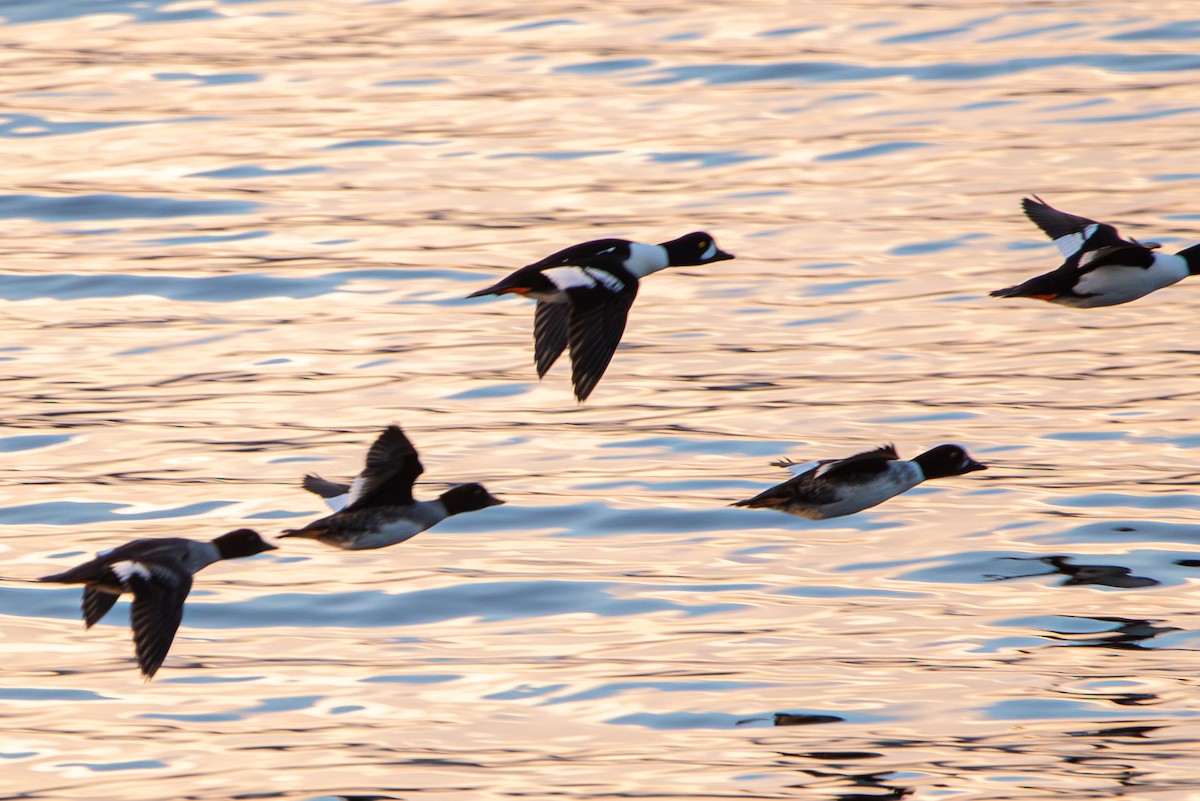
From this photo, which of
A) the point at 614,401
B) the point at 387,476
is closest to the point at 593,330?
the point at 387,476

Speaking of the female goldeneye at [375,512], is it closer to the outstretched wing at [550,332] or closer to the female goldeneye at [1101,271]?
the outstretched wing at [550,332]

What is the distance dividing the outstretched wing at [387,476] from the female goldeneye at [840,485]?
1955mm

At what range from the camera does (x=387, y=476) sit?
1085 centimetres

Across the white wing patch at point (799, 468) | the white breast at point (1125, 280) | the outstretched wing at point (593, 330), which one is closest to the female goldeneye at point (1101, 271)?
the white breast at point (1125, 280)

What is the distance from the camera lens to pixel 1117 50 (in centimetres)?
2880

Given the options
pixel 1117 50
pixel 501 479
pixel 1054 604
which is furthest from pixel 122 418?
pixel 1117 50

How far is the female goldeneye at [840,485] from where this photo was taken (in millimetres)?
11734

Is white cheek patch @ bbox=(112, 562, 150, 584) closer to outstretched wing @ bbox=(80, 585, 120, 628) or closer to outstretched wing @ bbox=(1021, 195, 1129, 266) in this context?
outstretched wing @ bbox=(80, 585, 120, 628)

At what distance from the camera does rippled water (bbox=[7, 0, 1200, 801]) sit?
12.5 meters

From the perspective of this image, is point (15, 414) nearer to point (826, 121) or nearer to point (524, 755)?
point (524, 755)

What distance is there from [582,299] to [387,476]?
1375 mm

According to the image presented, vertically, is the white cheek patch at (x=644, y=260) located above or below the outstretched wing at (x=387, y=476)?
above

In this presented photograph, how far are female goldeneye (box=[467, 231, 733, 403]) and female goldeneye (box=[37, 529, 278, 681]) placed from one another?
1.97m

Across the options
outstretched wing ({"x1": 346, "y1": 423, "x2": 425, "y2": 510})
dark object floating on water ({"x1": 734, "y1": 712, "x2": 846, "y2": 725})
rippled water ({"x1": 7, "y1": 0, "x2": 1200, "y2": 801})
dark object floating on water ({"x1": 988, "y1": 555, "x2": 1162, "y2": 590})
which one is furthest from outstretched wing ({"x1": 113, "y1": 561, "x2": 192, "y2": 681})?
dark object floating on water ({"x1": 988, "y1": 555, "x2": 1162, "y2": 590})
